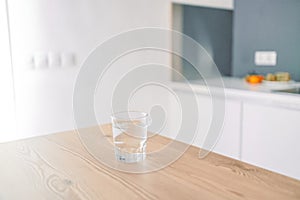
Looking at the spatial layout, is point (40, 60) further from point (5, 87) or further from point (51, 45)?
point (5, 87)

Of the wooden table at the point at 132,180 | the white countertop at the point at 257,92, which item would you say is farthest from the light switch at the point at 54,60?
the wooden table at the point at 132,180

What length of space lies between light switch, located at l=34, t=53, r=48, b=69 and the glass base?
4.08 feet

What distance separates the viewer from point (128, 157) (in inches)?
30.8

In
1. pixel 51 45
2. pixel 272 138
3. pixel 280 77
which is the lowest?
pixel 272 138

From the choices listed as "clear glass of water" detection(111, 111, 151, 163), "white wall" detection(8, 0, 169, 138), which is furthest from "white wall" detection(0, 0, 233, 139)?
"clear glass of water" detection(111, 111, 151, 163)

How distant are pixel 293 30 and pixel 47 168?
225 centimetres

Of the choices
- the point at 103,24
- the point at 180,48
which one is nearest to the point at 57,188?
the point at 103,24

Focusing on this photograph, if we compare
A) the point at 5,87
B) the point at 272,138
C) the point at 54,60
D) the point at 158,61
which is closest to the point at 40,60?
the point at 54,60

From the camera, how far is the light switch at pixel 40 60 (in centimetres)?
182

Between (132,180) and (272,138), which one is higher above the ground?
(132,180)

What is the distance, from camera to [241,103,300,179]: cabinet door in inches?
68.0

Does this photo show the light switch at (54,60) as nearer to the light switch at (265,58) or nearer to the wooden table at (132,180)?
the wooden table at (132,180)

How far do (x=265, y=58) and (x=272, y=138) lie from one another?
0.96 m

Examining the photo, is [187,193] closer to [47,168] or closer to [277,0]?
[47,168]
